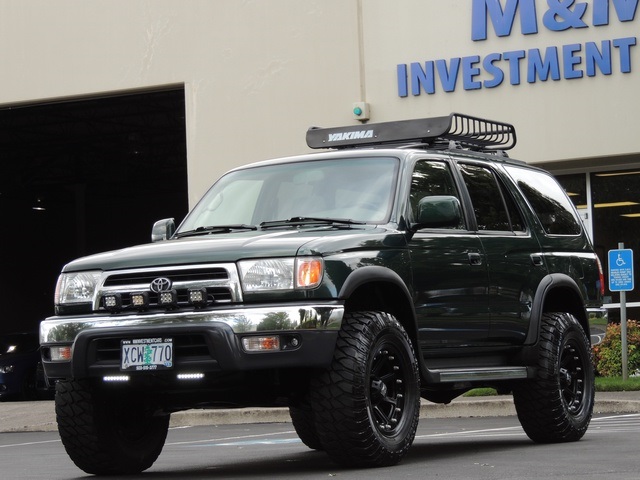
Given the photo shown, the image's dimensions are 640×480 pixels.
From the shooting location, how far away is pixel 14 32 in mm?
24734

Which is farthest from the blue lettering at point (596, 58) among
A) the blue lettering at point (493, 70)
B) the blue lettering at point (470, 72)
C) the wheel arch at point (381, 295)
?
the wheel arch at point (381, 295)

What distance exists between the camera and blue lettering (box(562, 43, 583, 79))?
67.4ft

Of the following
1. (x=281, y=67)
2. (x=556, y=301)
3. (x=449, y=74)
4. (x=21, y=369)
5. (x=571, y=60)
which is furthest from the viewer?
(x=21, y=369)

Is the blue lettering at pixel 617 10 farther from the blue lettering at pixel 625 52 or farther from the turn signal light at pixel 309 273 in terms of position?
the turn signal light at pixel 309 273

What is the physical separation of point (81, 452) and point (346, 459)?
1.72 m

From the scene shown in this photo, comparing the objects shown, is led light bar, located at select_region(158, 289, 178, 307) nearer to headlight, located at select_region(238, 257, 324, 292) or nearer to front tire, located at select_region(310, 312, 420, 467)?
headlight, located at select_region(238, 257, 324, 292)

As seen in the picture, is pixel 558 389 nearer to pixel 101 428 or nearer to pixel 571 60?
pixel 101 428

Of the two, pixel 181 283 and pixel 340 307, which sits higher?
pixel 181 283

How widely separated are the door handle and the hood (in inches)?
40.1

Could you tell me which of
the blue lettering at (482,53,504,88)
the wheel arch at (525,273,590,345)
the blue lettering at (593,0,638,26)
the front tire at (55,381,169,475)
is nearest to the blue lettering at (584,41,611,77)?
the blue lettering at (593,0,638,26)

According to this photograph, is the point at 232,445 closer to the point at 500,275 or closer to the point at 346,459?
the point at 500,275

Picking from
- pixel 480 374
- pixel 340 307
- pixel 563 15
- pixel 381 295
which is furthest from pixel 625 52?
pixel 340 307

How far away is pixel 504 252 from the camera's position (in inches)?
386

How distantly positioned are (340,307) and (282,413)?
8.78 m
